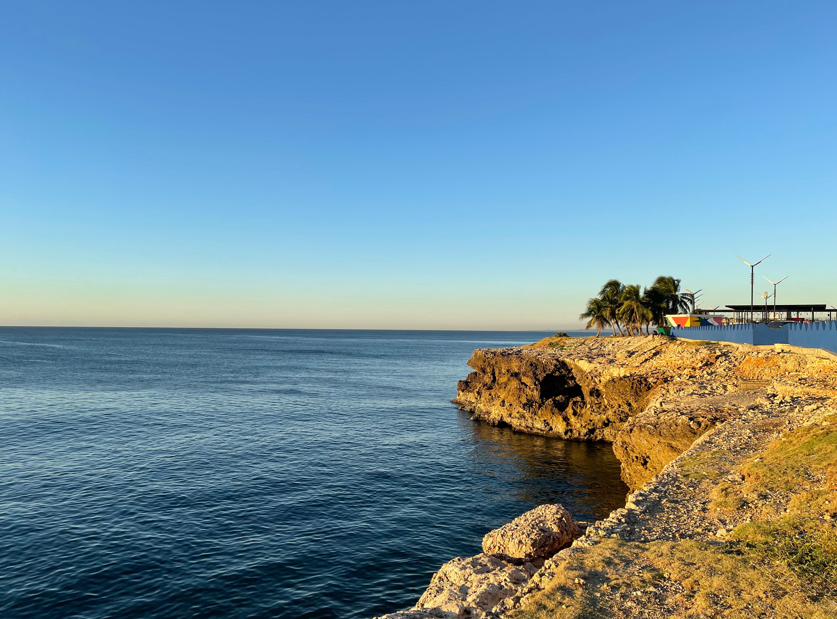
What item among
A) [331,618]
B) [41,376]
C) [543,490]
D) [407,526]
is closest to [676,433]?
[543,490]

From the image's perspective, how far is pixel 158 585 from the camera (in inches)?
761

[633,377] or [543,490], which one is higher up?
[633,377]

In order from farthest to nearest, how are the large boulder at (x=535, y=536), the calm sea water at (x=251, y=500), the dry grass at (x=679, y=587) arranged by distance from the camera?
the calm sea water at (x=251, y=500)
the large boulder at (x=535, y=536)
the dry grass at (x=679, y=587)

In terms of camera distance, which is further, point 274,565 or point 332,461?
point 332,461

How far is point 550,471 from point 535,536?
786 inches

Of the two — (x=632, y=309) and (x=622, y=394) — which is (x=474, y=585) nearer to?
(x=622, y=394)

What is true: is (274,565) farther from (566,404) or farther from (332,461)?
(566,404)

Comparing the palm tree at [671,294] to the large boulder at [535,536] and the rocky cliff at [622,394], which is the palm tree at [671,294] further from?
the large boulder at [535,536]

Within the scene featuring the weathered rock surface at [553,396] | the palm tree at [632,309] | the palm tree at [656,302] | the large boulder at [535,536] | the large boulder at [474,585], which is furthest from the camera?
the palm tree at [656,302]

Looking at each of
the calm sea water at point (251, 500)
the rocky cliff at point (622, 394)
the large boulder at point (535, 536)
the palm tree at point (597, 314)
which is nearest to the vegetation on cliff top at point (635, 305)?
the palm tree at point (597, 314)

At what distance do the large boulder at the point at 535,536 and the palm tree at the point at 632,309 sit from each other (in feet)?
269

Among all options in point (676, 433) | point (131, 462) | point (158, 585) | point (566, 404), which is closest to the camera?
point (158, 585)

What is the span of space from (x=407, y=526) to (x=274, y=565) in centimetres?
745

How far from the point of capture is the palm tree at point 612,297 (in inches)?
4107
